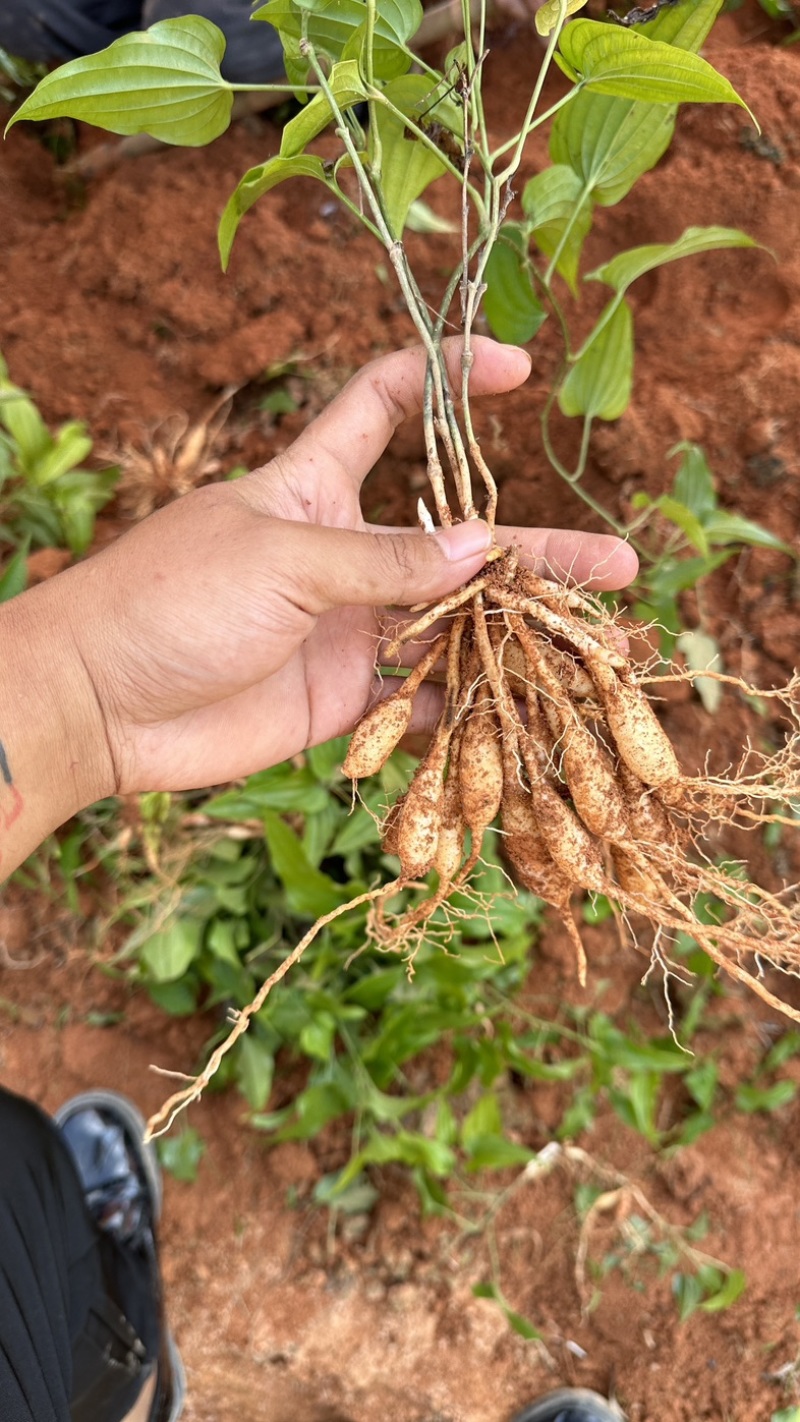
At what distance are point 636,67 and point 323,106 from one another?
1.09ft

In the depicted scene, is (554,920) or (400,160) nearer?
(400,160)

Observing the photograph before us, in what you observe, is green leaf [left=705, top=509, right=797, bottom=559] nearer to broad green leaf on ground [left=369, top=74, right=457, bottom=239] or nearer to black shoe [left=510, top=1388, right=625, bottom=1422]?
broad green leaf on ground [left=369, top=74, right=457, bottom=239]

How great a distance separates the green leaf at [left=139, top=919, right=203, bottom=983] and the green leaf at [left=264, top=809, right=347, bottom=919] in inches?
12.3

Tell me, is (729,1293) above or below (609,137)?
below

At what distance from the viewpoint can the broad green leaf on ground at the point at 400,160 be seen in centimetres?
107

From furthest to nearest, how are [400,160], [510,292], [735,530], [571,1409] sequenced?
[571,1409]
[735,530]
[510,292]
[400,160]

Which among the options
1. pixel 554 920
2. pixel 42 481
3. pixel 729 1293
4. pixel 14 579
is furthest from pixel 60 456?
pixel 729 1293

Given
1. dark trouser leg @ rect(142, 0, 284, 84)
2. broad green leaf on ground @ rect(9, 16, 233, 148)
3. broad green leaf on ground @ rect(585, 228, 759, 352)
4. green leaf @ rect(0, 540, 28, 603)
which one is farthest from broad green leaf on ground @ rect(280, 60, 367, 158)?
dark trouser leg @ rect(142, 0, 284, 84)

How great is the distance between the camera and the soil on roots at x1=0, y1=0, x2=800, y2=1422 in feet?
5.46

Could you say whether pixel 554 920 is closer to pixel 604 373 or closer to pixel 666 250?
pixel 604 373

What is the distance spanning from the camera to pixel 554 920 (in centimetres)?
175

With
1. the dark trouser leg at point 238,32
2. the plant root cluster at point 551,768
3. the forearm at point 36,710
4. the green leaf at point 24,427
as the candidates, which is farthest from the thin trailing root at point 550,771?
the dark trouser leg at point 238,32

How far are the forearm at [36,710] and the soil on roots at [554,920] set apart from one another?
0.73 m

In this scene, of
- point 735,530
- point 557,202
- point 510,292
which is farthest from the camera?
point 735,530
